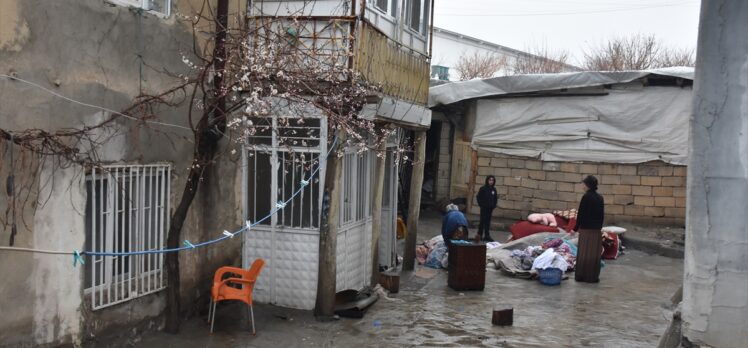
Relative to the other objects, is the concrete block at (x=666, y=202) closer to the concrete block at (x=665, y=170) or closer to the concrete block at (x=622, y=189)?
the concrete block at (x=665, y=170)

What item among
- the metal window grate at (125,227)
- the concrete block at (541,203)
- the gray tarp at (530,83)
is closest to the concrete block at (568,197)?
the concrete block at (541,203)

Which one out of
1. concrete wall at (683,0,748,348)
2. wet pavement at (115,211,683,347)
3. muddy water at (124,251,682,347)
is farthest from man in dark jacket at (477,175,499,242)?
concrete wall at (683,0,748,348)

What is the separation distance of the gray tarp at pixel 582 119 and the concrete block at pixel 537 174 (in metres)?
0.44

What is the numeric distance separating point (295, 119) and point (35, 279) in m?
3.88

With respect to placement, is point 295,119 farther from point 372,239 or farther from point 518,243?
point 518,243

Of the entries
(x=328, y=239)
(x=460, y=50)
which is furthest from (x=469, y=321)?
(x=460, y=50)

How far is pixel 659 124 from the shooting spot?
637 inches

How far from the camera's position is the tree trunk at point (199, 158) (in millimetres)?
7102

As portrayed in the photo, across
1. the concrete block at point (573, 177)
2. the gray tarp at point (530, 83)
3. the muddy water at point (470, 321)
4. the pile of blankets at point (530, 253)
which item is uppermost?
the gray tarp at point (530, 83)

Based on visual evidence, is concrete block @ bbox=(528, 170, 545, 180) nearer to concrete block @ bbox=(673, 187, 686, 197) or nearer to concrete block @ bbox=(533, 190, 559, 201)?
concrete block @ bbox=(533, 190, 559, 201)

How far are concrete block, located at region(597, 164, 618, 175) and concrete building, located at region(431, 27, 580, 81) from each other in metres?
21.5

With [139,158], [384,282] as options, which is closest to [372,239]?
[384,282]

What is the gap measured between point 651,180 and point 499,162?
12.9 feet

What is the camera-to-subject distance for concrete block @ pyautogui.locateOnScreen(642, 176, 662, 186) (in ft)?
53.8
